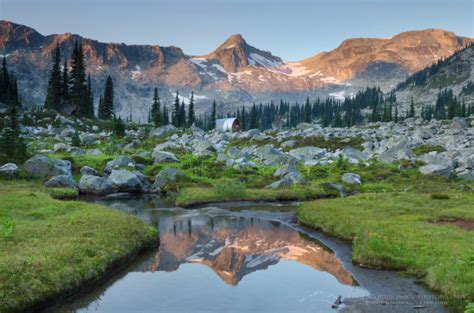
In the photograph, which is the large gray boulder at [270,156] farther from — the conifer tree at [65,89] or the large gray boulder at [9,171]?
the conifer tree at [65,89]

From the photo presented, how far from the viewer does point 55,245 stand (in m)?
21.2

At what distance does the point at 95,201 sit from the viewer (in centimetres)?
4194

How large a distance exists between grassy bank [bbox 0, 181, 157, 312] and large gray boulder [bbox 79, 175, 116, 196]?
11383 mm

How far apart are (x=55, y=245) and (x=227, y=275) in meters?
8.71

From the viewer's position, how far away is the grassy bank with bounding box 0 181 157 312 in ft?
55.7

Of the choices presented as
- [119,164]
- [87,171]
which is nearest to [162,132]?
[119,164]

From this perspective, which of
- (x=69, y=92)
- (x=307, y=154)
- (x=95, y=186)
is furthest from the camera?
(x=69, y=92)

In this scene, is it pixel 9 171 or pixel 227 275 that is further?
pixel 9 171

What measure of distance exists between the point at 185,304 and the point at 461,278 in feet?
38.4

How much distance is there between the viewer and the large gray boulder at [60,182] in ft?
148

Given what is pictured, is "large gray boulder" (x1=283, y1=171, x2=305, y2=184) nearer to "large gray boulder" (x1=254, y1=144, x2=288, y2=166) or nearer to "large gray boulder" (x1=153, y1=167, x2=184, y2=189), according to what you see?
"large gray boulder" (x1=254, y1=144, x2=288, y2=166)

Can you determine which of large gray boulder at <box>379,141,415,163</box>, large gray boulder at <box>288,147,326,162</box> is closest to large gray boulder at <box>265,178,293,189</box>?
large gray boulder at <box>288,147,326,162</box>

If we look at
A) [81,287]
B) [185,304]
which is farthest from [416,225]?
[81,287]

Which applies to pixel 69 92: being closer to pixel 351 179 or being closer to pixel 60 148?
pixel 60 148
